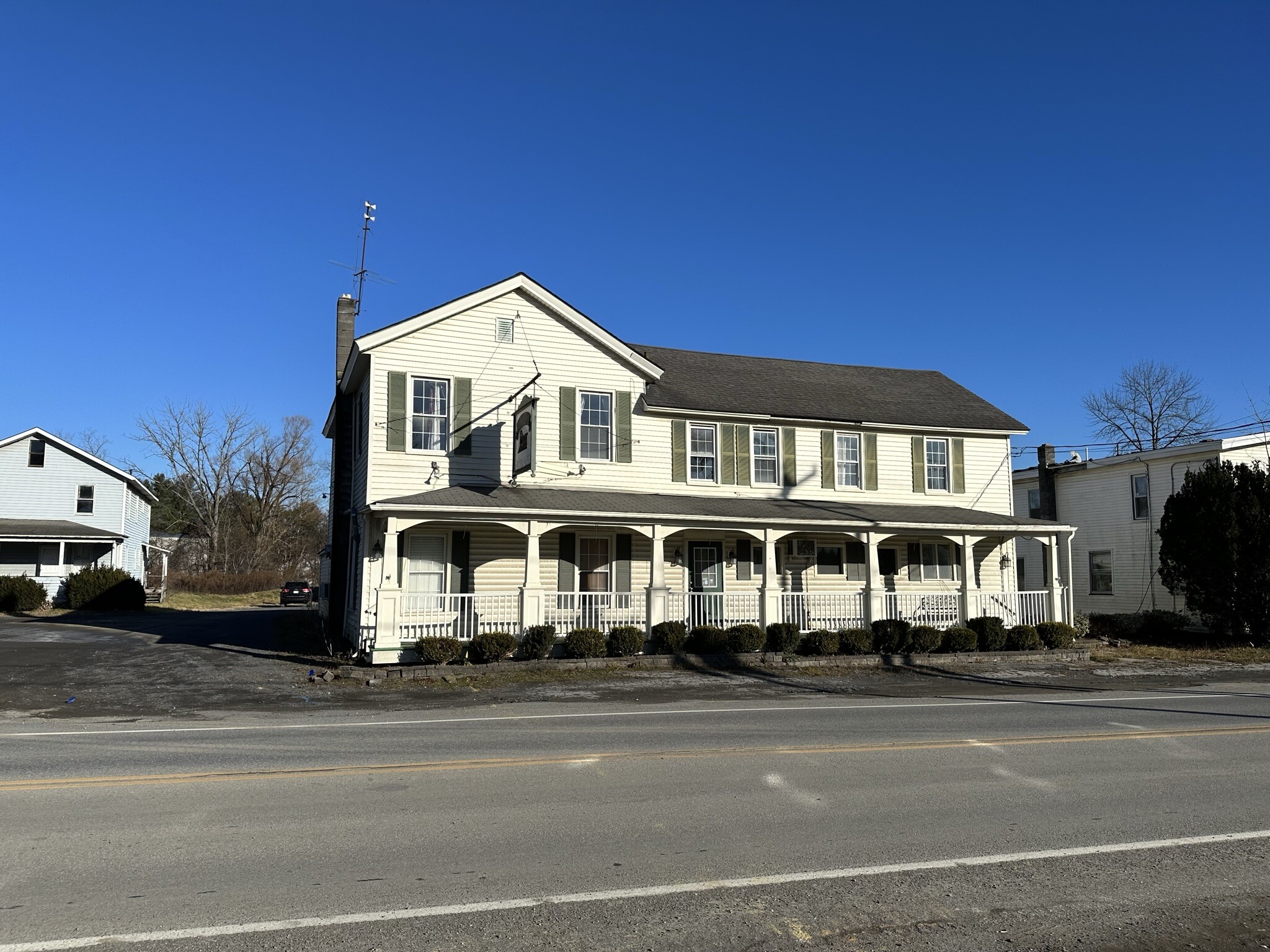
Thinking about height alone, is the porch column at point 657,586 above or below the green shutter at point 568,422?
below

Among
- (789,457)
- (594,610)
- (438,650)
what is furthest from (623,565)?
(438,650)

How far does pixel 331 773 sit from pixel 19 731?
541cm

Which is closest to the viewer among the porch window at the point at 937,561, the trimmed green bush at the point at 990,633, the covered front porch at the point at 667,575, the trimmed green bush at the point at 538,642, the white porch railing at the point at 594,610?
the trimmed green bush at the point at 538,642

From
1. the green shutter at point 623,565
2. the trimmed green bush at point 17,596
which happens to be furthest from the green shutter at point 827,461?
the trimmed green bush at point 17,596

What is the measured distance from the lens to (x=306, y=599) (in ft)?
157

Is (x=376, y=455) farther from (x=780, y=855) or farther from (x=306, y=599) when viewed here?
(x=306, y=599)

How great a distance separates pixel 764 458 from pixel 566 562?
20.1 ft

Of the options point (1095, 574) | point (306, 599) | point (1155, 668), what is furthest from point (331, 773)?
point (306, 599)

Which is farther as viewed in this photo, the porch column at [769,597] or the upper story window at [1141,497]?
the upper story window at [1141,497]

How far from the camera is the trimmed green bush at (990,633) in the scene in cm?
2139

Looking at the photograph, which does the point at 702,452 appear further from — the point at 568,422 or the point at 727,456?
the point at 568,422

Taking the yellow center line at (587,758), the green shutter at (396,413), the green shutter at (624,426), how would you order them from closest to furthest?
the yellow center line at (587,758) → the green shutter at (396,413) → the green shutter at (624,426)

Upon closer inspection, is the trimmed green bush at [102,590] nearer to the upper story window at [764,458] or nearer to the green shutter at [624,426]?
the green shutter at [624,426]

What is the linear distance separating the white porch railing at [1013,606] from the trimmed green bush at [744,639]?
5.92 metres
